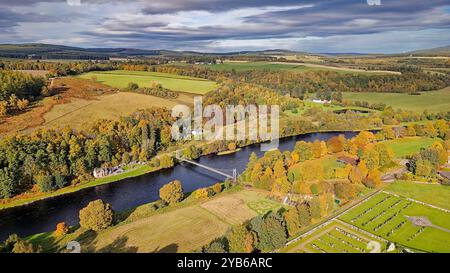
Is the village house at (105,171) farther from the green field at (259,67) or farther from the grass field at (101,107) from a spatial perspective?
the green field at (259,67)

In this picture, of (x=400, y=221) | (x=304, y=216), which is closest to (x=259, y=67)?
A: (x=400, y=221)

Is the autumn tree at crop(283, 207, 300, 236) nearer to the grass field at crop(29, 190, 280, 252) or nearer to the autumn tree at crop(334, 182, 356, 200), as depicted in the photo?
the grass field at crop(29, 190, 280, 252)

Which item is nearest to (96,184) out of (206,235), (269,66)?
(206,235)

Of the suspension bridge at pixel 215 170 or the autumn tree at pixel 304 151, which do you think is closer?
the suspension bridge at pixel 215 170

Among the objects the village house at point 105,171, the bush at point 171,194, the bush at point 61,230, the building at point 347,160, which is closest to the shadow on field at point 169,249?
the bush at point 171,194

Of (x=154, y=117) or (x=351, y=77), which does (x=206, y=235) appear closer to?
(x=154, y=117)

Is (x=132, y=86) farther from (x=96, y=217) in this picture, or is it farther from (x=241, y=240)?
(x=241, y=240)
